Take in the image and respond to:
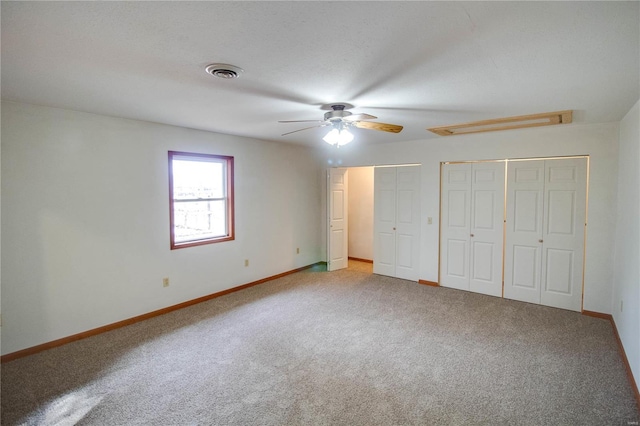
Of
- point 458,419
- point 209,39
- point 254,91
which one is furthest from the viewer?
point 254,91

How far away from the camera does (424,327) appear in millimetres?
3701

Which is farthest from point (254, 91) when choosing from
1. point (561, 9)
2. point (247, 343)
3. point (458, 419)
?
point (458, 419)

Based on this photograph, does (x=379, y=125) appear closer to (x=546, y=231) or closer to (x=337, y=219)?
(x=546, y=231)

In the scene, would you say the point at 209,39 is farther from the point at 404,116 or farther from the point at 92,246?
the point at 92,246

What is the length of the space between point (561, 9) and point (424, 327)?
10.4ft

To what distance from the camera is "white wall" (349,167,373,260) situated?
7004 millimetres

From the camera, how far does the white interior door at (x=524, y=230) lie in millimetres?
4375

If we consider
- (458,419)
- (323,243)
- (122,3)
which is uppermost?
(122,3)

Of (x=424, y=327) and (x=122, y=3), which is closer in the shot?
(x=122, y=3)

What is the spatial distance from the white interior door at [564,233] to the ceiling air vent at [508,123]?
2.34 ft

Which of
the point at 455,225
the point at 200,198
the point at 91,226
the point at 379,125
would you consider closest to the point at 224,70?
the point at 379,125

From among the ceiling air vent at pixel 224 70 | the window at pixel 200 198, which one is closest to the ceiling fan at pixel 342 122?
the ceiling air vent at pixel 224 70

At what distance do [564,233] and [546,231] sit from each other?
0.63 ft

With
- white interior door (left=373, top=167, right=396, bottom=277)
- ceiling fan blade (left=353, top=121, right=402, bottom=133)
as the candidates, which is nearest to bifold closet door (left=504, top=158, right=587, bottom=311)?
white interior door (left=373, top=167, right=396, bottom=277)
